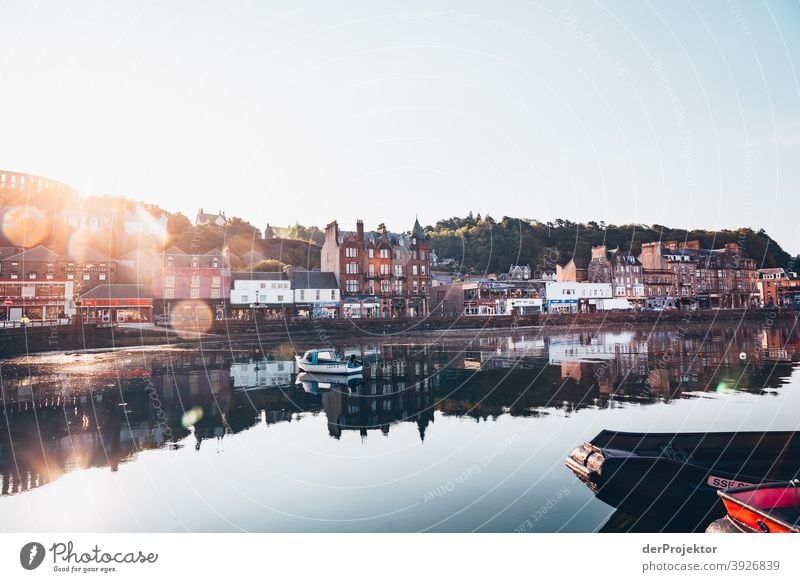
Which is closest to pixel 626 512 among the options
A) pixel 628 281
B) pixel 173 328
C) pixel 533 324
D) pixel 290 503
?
pixel 290 503

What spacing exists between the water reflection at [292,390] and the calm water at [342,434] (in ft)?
0.26

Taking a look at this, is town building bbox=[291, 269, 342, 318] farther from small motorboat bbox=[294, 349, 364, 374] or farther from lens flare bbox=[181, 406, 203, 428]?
lens flare bbox=[181, 406, 203, 428]

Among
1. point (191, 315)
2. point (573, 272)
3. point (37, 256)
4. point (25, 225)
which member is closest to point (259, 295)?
point (191, 315)

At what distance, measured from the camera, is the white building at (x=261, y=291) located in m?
40.0

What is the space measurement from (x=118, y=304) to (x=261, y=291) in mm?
10335

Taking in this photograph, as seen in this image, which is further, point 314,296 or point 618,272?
point 618,272

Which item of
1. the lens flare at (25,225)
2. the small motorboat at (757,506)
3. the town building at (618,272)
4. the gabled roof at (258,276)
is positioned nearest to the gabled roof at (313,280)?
the gabled roof at (258,276)

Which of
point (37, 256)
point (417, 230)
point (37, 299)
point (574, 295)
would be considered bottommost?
point (574, 295)

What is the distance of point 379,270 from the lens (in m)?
43.6

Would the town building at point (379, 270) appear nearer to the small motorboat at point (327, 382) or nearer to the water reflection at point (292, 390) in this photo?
the water reflection at point (292, 390)

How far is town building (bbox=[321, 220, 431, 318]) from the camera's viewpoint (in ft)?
140

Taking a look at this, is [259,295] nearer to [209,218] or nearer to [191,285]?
[191,285]

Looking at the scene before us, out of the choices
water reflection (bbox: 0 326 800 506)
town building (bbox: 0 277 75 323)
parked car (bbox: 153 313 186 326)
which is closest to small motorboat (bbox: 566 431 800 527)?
water reflection (bbox: 0 326 800 506)
